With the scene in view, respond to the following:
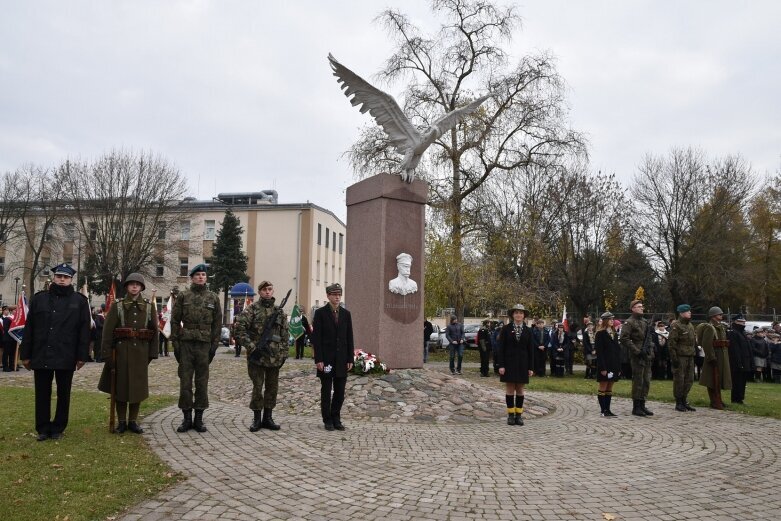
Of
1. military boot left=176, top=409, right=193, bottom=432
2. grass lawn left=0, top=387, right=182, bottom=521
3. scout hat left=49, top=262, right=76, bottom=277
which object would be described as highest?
scout hat left=49, top=262, right=76, bottom=277

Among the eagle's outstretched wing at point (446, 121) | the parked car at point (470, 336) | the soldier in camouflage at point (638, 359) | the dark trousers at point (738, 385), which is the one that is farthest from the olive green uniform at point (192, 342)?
the parked car at point (470, 336)

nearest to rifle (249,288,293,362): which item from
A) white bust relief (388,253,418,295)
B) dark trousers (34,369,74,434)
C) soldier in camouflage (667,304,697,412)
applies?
dark trousers (34,369,74,434)

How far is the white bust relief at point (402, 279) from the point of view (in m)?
11.4

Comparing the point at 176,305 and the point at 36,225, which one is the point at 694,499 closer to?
the point at 176,305

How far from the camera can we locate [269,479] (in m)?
5.45

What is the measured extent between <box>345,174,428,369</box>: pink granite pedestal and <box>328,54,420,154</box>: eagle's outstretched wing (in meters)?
0.91

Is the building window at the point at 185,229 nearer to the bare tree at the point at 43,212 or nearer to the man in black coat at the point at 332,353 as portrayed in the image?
the bare tree at the point at 43,212

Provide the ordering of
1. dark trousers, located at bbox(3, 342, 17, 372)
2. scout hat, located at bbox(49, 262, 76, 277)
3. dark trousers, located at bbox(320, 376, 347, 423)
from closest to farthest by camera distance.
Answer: scout hat, located at bbox(49, 262, 76, 277) < dark trousers, located at bbox(320, 376, 347, 423) < dark trousers, located at bbox(3, 342, 17, 372)

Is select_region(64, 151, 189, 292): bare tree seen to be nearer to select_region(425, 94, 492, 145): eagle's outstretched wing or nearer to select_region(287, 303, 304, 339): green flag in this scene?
select_region(287, 303, 304, 339): green flag

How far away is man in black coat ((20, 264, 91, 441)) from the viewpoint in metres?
6.82

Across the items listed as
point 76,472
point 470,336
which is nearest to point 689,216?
point 470,336

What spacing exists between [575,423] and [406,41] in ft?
67.5

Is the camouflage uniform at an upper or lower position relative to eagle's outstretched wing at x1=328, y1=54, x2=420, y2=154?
lower

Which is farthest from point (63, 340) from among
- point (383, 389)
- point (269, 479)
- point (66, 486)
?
point (383, 389)
